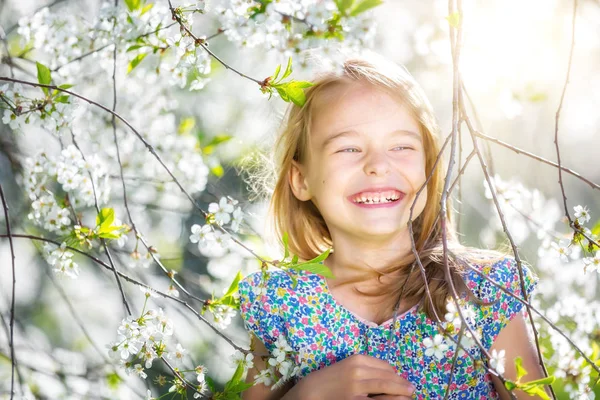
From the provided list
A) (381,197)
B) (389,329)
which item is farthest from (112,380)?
(381,197)

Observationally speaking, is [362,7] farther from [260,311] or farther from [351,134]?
[260,311]

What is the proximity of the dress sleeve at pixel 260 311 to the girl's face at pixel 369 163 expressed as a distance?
22cm

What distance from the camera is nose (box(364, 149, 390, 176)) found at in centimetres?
140

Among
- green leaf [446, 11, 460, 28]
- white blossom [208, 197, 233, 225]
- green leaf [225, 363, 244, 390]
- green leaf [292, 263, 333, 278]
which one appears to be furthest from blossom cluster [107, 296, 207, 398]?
green leaf [446, 11, 460, 28]

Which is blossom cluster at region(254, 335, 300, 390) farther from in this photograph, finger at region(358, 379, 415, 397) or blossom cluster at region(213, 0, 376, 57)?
blossom cluster at region(213, 0, 376, 57)

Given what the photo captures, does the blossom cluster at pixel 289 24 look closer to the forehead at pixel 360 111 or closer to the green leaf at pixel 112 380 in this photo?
the forehead at pixel 360 111

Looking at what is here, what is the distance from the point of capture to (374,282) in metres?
1.53

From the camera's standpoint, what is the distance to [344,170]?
1447 millimetres

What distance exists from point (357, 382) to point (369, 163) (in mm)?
398

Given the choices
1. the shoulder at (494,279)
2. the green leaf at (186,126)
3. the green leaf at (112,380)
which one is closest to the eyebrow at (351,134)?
the shoulder at (494,279)

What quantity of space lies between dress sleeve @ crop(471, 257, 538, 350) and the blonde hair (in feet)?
0.13

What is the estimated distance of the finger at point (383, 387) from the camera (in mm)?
1327

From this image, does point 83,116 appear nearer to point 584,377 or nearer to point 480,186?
point 480,186

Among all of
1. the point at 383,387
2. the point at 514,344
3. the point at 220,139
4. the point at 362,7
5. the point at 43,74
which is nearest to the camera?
the point at 362,7
